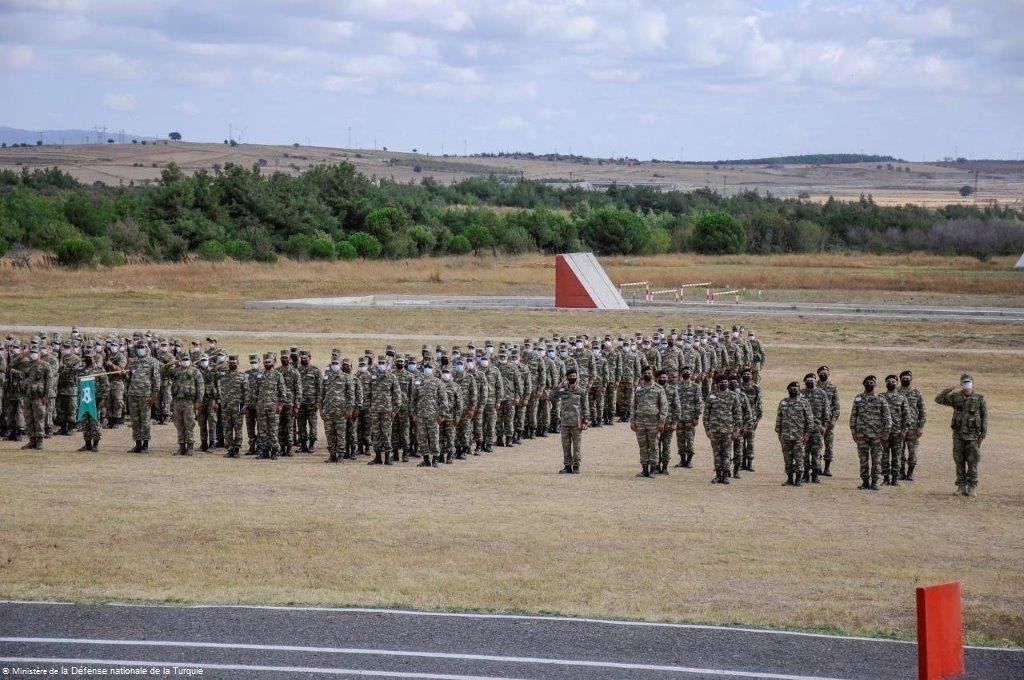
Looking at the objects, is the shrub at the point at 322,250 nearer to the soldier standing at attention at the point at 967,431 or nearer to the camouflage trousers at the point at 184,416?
the camouflage trousers at the point at 184,416

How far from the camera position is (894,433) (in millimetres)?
19859

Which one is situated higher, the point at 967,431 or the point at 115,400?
the point at 967,431

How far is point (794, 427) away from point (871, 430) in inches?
41.1

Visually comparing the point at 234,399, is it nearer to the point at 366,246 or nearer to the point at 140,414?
the point at 140,414

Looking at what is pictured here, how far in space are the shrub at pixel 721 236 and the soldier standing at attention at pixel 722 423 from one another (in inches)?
2743

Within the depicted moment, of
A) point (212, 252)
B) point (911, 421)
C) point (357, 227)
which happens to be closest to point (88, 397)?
point (911, 421)

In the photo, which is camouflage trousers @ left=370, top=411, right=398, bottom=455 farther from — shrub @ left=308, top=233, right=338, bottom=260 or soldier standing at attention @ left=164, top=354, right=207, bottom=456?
shrub @ left=308, top=233, right=338, bottom=260

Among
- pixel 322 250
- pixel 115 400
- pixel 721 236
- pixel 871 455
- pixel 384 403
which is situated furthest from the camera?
pixel 721 236

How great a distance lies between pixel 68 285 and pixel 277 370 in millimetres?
38356

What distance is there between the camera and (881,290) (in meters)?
61.1

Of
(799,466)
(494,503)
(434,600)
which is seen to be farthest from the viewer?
(799,466)

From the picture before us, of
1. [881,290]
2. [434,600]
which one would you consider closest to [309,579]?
[434,600]

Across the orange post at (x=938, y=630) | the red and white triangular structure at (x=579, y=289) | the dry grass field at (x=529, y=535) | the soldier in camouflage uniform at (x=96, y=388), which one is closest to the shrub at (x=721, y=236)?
the red and white triangular structure at (x=579, y=289)

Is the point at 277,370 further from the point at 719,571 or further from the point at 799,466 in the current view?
the point at 719,571
